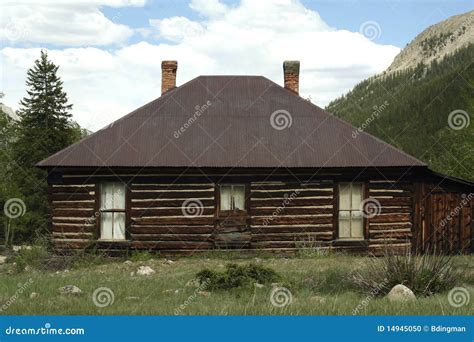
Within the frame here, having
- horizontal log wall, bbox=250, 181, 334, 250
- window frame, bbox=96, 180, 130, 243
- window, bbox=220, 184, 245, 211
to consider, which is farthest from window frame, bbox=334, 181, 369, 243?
window frame, bbox=96, 180, 130, 243

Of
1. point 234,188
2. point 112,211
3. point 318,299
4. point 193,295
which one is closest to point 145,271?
point 112,211

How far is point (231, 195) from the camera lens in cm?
1688

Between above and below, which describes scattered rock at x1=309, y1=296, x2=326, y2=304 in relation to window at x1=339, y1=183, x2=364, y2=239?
below

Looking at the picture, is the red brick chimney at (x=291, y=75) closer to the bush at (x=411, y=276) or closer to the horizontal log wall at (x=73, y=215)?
the horizontal log wall at (x=73, y=215)

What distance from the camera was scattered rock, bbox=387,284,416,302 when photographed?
9.00 meters

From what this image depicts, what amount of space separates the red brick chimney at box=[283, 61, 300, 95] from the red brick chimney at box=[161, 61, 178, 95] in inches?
140

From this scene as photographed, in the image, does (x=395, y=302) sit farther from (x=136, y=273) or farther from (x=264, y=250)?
(x=264, y=250)

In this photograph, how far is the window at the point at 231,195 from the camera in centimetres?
1686

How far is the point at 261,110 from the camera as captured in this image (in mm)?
18422

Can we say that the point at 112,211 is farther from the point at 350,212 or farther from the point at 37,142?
the point at 37,142

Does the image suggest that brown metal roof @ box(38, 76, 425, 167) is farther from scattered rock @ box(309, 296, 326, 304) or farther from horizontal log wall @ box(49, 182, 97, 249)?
scattered rock @ box(309, 296, 326, 304)

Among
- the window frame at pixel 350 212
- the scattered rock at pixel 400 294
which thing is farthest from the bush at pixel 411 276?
the window frame at pixel 350 212

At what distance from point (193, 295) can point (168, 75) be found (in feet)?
38.3

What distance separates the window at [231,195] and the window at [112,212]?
2.64 metres
